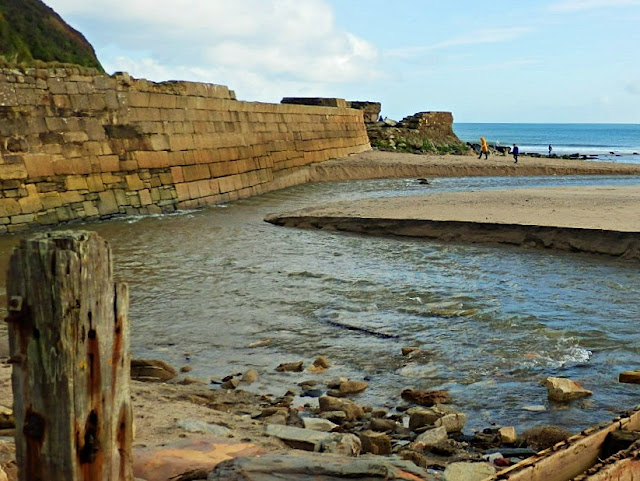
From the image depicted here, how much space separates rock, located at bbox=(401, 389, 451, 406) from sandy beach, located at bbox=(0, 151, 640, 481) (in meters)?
1.17

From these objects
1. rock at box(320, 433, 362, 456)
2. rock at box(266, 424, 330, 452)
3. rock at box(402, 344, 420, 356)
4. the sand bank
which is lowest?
rock at box(402, 344, 420, 356)

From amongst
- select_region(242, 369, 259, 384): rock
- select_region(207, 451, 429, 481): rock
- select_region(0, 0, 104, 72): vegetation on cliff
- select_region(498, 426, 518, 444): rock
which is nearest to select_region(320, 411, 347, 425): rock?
select_region(498, 426, 518, 444): rock

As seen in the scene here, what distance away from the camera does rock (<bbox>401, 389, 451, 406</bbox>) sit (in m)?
6.35

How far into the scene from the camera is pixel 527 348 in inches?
309

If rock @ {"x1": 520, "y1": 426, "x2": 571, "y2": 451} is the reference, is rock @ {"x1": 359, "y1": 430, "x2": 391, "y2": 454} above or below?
above

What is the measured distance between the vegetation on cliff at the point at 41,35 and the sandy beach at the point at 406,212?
15.4 metres

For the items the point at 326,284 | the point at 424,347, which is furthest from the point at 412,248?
the point at 424,347

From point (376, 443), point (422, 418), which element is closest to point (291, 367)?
point (422, 418)

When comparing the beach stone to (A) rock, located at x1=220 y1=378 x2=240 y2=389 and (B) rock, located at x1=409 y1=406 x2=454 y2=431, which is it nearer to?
(A) rock, located at x1=220 y1=378 x2=240 y2=389

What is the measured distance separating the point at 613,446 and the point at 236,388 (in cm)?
322

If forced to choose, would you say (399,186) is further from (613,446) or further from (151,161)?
(613,446)

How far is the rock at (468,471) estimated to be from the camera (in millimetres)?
4555

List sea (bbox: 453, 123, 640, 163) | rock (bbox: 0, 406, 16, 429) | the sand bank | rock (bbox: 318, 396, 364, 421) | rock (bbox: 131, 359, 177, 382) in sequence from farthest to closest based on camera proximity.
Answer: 1. sea (bbox: 453, 123, 640, 163)
2. the sand bank
3. rock (bbox: 131, 359, 177, 382)
4. rock (bbox: 318, 396, 364, 421)
5. rock (bbox: 0, 406, 16, 429)

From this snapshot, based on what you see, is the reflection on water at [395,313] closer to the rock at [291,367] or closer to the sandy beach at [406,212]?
the rock at [291,367]
